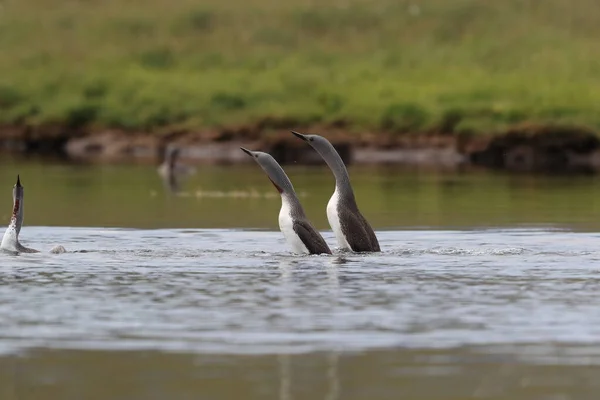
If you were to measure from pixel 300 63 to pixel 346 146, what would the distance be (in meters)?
18.1

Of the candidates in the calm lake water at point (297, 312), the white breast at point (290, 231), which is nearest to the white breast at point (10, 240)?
the calm lake water at point (297, 312)

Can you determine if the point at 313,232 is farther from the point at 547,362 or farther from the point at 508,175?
the point at 508,175

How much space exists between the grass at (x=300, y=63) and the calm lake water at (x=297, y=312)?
31.1m

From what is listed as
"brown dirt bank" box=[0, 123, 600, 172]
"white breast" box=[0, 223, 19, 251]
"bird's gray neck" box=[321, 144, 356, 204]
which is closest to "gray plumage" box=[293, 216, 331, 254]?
"bird's gray neck" box=[321, 144, 356, 204]

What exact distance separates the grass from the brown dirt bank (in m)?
0.94

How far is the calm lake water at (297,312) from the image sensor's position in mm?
10641

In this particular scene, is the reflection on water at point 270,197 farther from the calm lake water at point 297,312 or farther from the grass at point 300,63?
the grass at point 300,63

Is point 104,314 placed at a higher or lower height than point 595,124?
lower

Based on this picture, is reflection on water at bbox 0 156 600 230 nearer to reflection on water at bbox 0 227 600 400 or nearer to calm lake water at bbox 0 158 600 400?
calm lake water at bbox 0 158 600 400

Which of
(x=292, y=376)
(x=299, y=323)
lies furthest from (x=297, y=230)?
(x=292, y=376)

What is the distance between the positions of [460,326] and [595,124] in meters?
38.3

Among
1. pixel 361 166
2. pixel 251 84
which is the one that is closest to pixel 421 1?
pixel 251 84

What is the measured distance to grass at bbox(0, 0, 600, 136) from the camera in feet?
185

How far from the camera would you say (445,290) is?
587 inches
